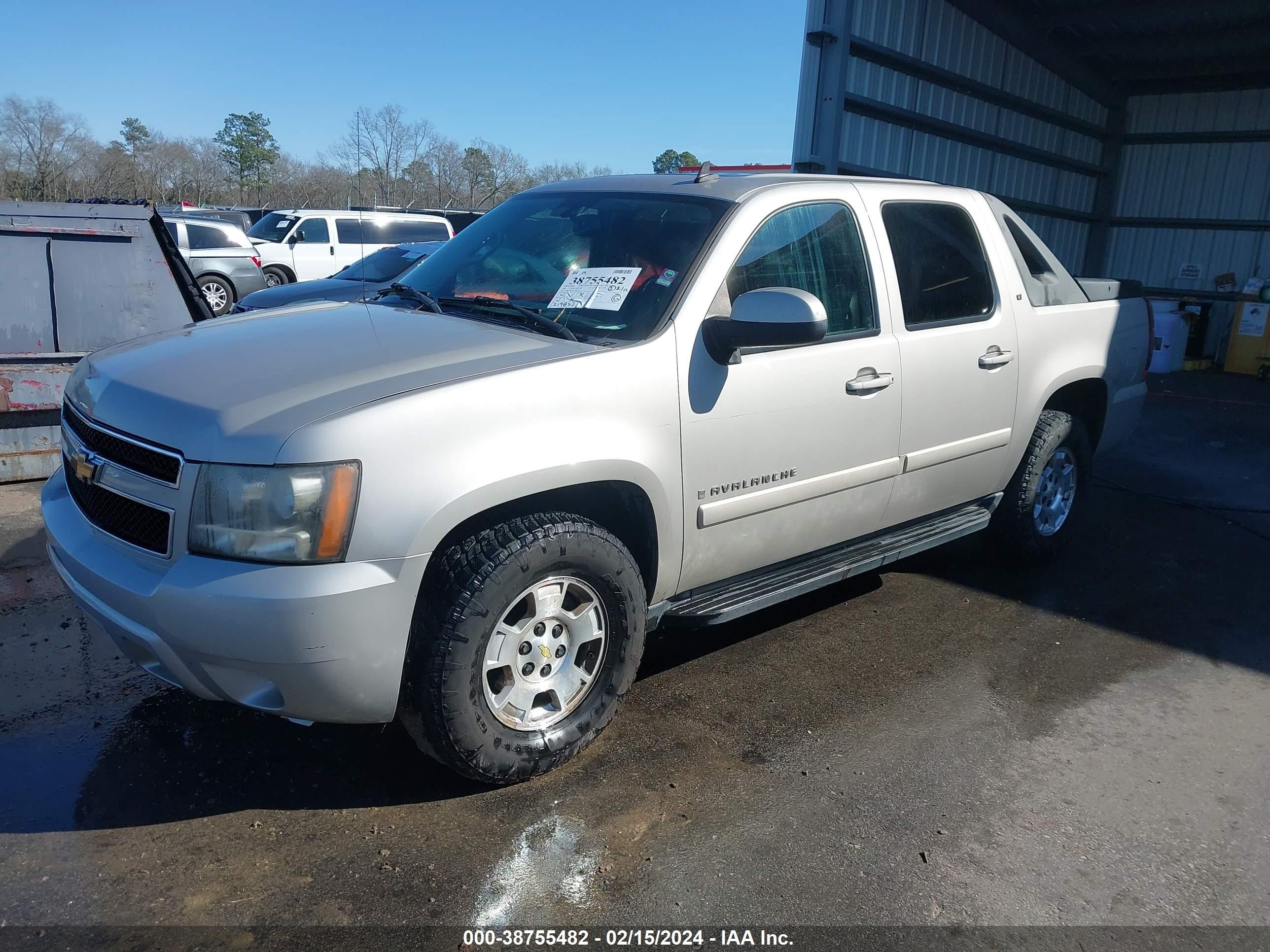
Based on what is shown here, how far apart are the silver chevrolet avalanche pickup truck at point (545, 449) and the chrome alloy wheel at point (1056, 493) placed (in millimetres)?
643

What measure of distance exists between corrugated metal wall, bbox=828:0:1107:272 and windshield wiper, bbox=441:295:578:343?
7772 mm

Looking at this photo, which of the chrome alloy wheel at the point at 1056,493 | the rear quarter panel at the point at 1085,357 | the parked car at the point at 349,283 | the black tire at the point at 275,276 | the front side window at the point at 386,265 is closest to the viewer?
the rear quarter panel at the point at 1085,357

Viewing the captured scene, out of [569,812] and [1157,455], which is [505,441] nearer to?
[569,812]

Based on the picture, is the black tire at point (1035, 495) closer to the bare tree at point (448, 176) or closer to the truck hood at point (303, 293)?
the truck hood at point (303, 293)

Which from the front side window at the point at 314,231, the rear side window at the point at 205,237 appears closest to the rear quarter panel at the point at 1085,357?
the rear side window at the point at 205,237

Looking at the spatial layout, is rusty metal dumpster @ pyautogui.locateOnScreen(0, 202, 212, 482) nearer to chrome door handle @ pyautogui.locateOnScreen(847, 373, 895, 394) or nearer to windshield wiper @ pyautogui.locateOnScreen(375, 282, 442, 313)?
windshield wiper @ pyautogui.locateOnScreen(375, 282, 442, 313)

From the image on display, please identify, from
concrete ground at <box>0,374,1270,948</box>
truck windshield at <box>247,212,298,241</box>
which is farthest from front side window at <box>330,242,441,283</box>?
truck windshield at <box>247,212,298,241</box>

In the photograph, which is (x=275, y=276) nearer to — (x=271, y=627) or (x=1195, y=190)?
(x=1195, y=190)

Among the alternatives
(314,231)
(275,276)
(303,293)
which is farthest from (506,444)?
(314,231)

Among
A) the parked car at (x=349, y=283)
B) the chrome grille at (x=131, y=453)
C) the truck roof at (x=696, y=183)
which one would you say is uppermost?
the truck roof at (x=696, y=183)

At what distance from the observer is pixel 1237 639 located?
179 inches

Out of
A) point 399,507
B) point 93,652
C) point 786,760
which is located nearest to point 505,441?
point 399,507

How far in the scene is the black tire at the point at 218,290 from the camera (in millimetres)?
15250

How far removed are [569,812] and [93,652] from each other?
85.1 inches
